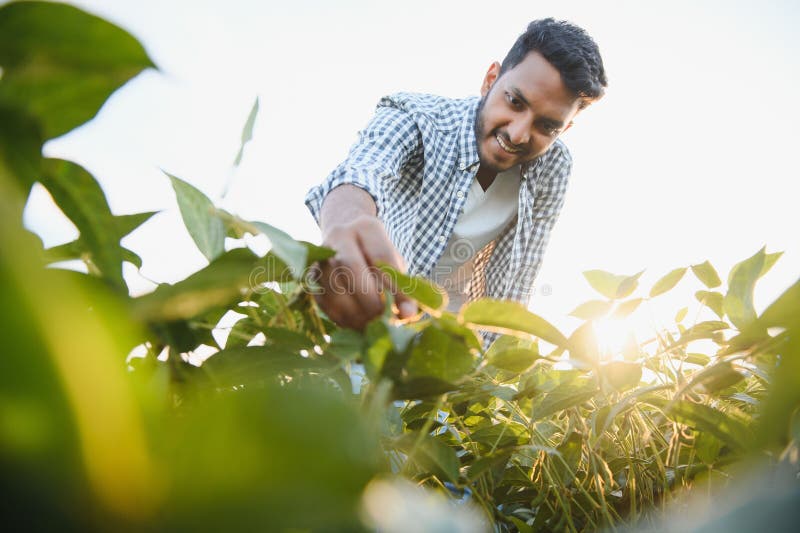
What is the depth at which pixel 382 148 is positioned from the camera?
1.43 meters

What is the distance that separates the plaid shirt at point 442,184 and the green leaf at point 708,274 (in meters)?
1.03

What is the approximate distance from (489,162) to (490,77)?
1.44 feet

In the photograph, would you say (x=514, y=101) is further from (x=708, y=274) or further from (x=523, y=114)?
(x=708, y=274)

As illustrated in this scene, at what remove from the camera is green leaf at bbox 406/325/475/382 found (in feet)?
0.61

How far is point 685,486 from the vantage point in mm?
314

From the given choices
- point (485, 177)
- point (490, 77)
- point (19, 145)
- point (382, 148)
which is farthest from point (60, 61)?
point (490, 77)

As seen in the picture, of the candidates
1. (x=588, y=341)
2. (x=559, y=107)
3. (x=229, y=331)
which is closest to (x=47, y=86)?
(x=229, y=331)

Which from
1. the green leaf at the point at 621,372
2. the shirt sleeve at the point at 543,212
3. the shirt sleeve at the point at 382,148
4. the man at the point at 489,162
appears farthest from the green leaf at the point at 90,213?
the shirt sleeve at the point at 543,212

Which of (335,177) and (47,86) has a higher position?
(47,86)

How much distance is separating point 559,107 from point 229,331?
162 centimetres

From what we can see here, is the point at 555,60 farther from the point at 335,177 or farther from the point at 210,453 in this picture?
the point at 210,453

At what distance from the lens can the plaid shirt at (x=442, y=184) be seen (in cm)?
155

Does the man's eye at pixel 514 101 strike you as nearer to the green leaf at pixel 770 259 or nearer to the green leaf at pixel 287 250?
the green leaf at pixel 770 259

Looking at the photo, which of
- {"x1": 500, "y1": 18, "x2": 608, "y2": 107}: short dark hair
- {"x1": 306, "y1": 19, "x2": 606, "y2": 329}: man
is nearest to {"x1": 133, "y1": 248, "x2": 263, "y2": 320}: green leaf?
{"x1": 306, "y1": 19, "x2": 606, "y2": 329}: man
